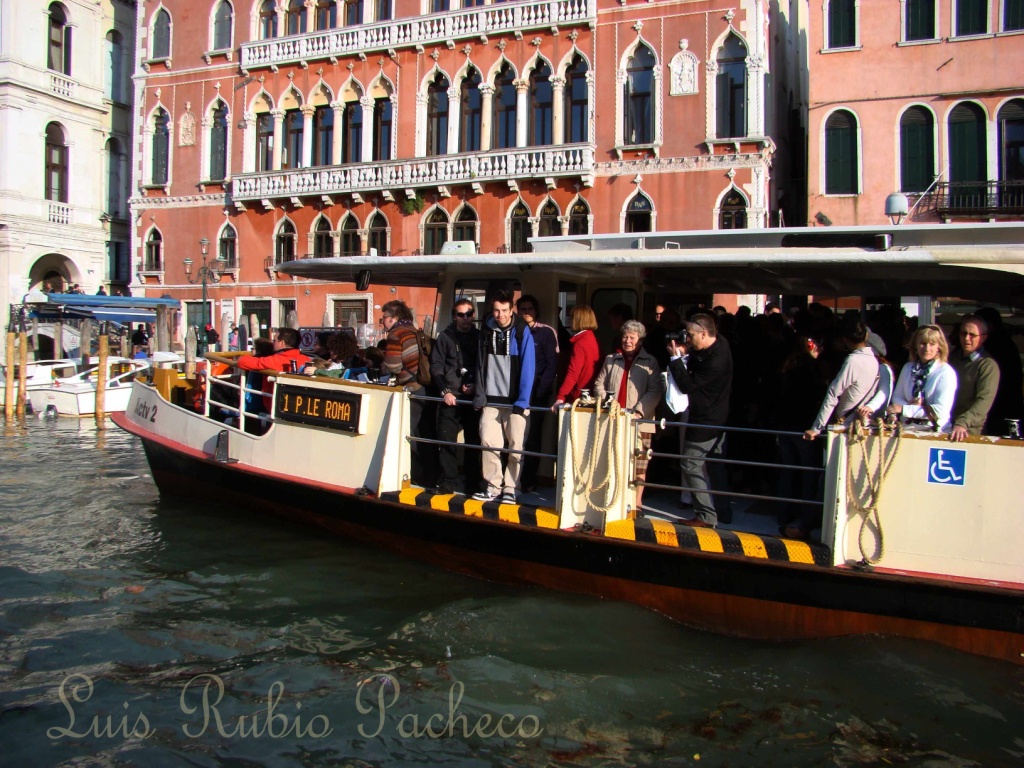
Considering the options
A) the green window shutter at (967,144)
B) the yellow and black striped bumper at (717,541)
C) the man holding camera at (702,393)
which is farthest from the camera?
the green window shutter at (967,144)

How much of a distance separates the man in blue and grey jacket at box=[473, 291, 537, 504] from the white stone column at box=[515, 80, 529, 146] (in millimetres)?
18045

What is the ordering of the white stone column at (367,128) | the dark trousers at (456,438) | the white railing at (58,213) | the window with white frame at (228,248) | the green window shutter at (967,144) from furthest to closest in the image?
the white railing at (58,213)
the window with white frame at (228,248)
the white stone column at (367,128)
the green window shutter at (967,144)
the dark trousers at (456,438)

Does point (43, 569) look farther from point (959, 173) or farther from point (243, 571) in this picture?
point (959, 173)

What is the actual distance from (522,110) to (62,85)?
18187mm

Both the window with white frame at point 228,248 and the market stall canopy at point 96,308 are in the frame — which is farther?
the window with white frame at point 228,248

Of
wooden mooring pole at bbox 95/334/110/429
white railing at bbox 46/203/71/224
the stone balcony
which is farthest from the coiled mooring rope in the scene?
white railing at bbox 46/203/71/224

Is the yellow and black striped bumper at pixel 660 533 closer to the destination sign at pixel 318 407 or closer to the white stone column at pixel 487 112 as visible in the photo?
the destination sign at pixel 318 407

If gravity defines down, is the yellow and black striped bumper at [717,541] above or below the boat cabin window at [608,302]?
below

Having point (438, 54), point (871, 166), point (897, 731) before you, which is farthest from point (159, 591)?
point (438, 54)

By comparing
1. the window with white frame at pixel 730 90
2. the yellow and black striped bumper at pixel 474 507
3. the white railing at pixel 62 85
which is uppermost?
the white railing at pixel 62 85

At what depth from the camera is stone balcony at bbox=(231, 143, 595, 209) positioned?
2230 centimetres

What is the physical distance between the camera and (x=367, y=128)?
25.5m

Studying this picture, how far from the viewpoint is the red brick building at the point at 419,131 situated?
69.4ft

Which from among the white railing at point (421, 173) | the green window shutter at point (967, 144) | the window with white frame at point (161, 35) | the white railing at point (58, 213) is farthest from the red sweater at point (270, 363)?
the white railing at point (58, 213)
